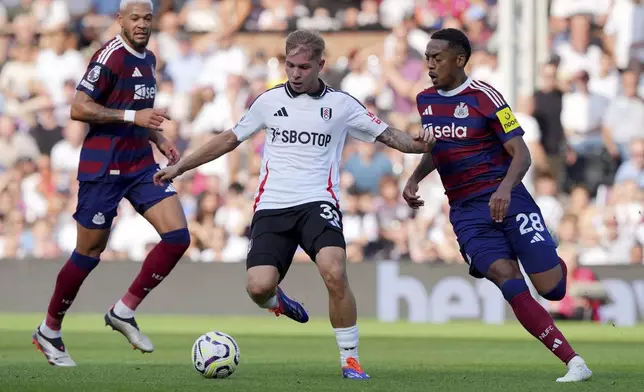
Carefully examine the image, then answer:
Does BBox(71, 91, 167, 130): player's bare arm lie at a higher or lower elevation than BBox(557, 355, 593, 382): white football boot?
higher

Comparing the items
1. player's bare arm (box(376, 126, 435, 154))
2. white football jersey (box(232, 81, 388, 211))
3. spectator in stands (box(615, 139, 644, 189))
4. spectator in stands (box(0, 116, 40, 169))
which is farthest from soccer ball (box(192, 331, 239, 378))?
spectator in stands (box(0, 116, 40, 169))

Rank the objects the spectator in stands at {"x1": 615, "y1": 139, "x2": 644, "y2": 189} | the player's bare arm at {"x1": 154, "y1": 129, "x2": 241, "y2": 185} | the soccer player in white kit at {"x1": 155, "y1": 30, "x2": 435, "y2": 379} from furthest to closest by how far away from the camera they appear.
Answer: the spectator in stands at {"x1": 615, "y1": 139, "x2": 644, "y2": 189} < the player's bare arm at {"x1": 154, "y1": 129, "x2": 241, "y2": 185} < the soccer player in white kit at {"x1": 155, "y1": 30, "x2": 435, "y2": 379}

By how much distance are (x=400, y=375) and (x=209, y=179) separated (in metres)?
11.2

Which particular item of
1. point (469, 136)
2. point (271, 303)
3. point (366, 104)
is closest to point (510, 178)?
point (469, 136)

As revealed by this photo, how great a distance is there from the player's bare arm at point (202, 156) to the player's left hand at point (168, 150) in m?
1.48

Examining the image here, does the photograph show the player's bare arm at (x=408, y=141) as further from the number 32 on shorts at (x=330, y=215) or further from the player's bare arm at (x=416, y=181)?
the number 32 on shorts at (x=330, y=215)

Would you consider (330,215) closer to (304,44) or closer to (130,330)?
(304,44)

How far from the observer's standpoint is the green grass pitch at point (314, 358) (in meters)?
8.37

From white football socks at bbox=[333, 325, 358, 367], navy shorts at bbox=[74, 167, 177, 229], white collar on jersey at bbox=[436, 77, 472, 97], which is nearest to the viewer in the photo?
white football socks at bbox=[333, 325, 358, 367]

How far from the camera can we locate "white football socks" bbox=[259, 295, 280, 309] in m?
9.58

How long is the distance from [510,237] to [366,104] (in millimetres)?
10694

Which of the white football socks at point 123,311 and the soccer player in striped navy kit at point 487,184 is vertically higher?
the soccer player in striped navy kit at point 487,184

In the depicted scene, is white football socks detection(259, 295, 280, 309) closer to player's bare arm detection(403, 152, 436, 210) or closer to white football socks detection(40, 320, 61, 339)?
player's bare arm detection(403, 152, 436, 210)

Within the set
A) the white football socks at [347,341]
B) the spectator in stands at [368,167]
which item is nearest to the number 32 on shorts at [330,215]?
the white football socks at [347,341]
